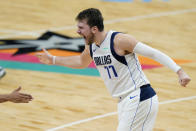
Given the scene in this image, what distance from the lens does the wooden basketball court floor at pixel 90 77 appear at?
765 centimetres

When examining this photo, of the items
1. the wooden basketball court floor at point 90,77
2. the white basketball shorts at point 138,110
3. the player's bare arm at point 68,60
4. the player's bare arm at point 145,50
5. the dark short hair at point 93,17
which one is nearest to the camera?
the player's bare arm at point 145,50

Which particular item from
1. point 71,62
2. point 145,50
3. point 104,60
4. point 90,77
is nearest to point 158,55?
point 145,50

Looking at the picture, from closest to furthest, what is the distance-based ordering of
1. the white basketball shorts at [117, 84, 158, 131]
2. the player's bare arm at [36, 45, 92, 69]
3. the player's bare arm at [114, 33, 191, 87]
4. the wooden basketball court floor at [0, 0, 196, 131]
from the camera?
the player's bare arm at [114, 33, 191, 87], the white basketball shorts at [117, 84, 158, 131], the player's bare arm at [36, 45, 92, 69], the wooden basketball court floor at [0, 0, 196, 131]

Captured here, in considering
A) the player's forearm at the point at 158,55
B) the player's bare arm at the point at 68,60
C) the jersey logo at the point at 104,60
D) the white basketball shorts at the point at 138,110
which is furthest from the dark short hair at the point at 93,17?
the white basketball shorts at the point at 138,110

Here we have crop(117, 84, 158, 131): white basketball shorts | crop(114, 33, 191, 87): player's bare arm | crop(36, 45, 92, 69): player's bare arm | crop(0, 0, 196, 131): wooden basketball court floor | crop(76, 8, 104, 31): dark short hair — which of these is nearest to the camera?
crop(114, 33, 191, 87): player's bare arm

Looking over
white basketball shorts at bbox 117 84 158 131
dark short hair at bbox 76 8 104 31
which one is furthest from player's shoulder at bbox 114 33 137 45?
white basketball shorts at bbox 117 84 158 131

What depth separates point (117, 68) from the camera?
5199 millimetres

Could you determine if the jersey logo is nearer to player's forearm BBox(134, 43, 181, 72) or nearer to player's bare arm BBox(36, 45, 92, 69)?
player's forearm BBox(134, 43, 181, 72)

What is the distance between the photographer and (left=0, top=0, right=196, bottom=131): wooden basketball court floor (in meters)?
7.65

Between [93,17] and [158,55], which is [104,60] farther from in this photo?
[158,55]

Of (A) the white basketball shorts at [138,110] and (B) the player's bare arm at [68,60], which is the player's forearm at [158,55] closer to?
(A) the white basketball shorts at [138,110]

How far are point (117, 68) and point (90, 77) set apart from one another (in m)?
4.48

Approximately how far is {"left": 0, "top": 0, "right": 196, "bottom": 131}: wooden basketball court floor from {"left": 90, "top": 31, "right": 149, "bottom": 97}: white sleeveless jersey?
7.15 feet

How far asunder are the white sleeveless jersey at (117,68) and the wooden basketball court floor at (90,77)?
2178 millimetres
